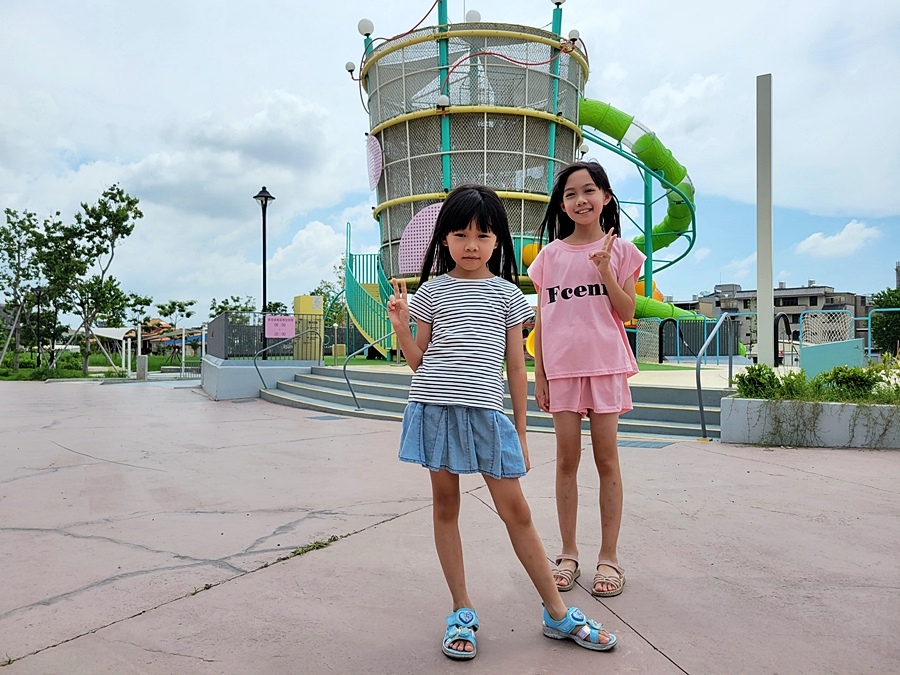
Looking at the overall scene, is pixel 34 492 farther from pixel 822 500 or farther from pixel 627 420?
pixel 627 420

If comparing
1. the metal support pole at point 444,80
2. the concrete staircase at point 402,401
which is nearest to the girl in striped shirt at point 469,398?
the concrete staircase at point 402,401

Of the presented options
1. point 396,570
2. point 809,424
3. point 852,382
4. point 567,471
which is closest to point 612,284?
point 567,471

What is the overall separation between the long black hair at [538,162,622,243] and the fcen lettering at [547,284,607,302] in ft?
0.81

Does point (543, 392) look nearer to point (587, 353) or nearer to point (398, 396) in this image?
point (587, 353)

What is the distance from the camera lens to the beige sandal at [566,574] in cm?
265

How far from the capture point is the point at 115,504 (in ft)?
13.8

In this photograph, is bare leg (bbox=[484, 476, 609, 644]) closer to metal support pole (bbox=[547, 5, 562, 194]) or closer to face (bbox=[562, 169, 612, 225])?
face (bbox=[562, 169, 612, 225])

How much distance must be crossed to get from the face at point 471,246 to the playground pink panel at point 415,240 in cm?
1567

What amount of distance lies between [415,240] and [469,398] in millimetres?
16362

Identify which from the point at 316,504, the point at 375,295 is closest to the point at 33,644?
the point at 316,504

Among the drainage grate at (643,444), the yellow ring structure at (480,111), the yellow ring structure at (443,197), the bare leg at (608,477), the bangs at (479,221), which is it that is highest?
the yellow ring structure at (480,111)

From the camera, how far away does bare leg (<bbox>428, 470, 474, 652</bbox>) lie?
224 cm

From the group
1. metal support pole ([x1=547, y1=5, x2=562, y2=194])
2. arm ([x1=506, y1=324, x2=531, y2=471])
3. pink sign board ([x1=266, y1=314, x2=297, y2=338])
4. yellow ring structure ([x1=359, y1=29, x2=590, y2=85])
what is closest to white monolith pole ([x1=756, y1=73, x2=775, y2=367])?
arm ([x1=506, y1=324, x2=531, y2=471])

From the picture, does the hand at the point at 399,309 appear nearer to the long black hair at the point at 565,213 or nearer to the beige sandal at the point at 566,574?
the long black hair at the point at 565,213
